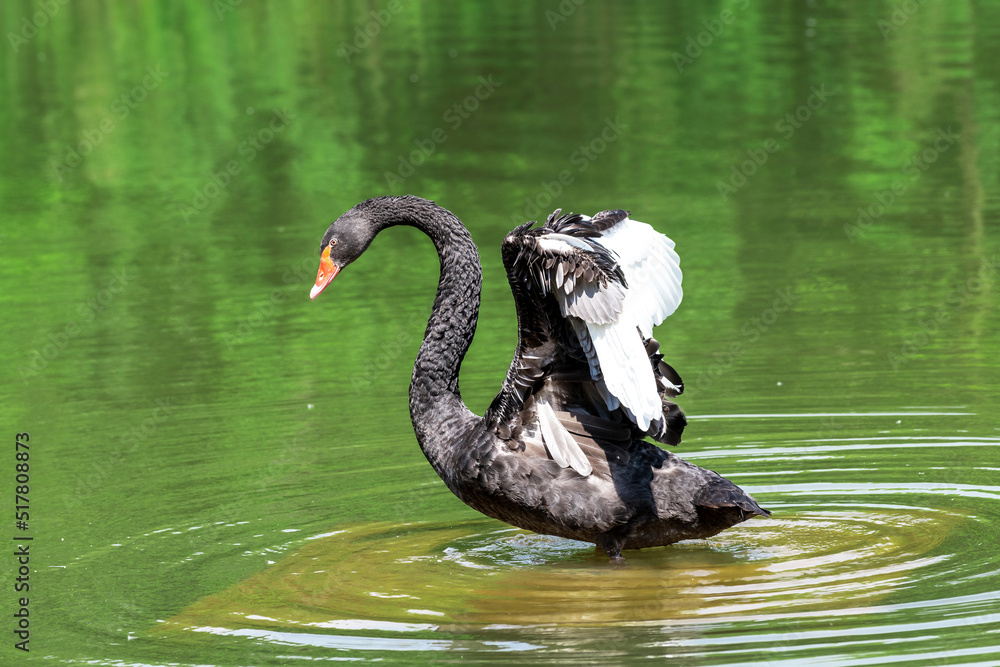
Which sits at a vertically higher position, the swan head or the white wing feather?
the swan head

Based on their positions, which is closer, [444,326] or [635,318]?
[635,318]

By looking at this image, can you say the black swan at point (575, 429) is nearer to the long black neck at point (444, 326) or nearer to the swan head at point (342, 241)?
the long black neck at point (444, 326)

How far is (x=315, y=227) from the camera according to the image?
1362 cm

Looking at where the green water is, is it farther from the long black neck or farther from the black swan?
the long black neck

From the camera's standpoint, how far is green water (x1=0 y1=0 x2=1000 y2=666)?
553cm

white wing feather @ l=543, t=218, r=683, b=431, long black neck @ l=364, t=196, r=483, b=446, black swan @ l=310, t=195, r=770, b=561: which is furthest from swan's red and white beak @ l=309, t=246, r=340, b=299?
white wing feather @ l=543, t=218, r=683, b=431

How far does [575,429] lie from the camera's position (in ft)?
20.0

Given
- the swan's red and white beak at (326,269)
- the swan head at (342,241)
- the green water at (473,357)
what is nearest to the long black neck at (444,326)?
the swan head at (342,241)

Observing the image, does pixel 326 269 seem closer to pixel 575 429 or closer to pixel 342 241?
pixel 342 241

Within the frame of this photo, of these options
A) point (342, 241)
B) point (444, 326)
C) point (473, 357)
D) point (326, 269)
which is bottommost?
point (473, 357)

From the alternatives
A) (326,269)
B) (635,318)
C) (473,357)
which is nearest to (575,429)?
(635,318)

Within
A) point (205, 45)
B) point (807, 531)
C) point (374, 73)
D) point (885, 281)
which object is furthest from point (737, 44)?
point (807, 531)

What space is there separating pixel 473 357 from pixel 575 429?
321 cm

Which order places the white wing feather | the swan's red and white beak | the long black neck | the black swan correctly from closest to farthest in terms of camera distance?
the white wing feather < the black swan < the long black neck < the swan's red and white beak
